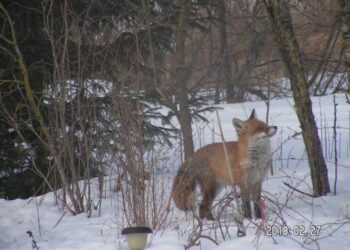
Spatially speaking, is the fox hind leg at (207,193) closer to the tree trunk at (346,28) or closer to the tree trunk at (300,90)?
the tree trunk at (300,90)

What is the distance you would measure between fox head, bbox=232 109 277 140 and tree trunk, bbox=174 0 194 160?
2199 millimetres

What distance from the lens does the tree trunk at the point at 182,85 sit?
932cm

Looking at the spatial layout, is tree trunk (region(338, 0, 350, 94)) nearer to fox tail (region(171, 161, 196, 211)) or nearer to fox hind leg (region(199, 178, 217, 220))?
fox hind leg (region(199, 178, 217, 220))

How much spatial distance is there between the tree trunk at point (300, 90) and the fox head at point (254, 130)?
1.92ft

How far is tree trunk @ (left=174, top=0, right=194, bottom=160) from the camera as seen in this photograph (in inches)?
367

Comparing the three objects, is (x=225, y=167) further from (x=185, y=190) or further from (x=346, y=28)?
(x=346, y=28)

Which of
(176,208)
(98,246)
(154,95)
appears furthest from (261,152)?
(154,95)

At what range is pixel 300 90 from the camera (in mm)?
7270

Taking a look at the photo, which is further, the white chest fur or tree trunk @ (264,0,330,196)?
tree trunk @ (264,0,330,196)

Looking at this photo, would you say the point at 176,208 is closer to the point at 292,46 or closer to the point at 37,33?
the point at 292,46

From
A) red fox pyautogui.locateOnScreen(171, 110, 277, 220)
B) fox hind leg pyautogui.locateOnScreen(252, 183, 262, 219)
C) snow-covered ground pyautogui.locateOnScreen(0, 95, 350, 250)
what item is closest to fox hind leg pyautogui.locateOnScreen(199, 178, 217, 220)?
red fox pyautogui.locateOnScreen(171, 110, 277, 220)

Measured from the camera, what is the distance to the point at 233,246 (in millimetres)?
5164
